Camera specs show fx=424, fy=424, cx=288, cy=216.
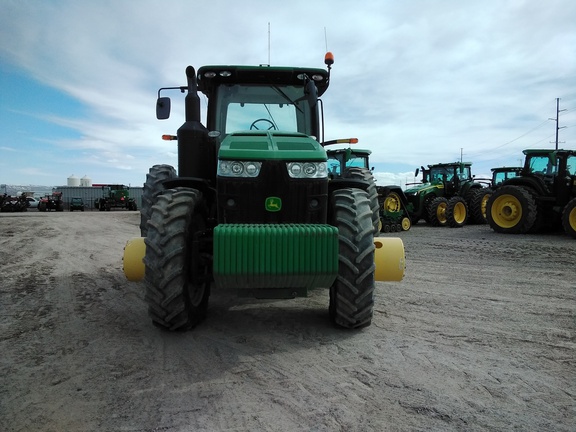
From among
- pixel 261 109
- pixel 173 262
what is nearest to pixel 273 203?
pixel 173 262

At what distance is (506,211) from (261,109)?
36.6 ft

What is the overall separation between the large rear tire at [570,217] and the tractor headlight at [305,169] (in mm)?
10689

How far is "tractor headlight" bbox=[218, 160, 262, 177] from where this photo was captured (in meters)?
3.68

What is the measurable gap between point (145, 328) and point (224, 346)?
0.95m

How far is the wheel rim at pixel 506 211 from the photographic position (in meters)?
13.0

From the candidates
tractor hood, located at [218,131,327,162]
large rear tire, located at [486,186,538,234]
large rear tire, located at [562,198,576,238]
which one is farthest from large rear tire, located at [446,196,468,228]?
tractor hood, located at [218,131,327,162]

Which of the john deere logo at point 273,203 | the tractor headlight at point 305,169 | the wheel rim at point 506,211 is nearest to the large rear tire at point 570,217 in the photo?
the wheel rim at point 506,211

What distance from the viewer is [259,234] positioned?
3178 mm

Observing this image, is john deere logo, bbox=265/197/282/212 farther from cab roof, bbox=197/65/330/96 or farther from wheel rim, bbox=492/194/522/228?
wheel rim, bbox=492/194/522/228

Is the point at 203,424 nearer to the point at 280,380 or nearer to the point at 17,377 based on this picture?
the point at 280,380

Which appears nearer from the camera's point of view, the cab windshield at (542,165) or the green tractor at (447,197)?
the cab windshield at (542,165)

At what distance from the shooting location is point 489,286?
234 inches

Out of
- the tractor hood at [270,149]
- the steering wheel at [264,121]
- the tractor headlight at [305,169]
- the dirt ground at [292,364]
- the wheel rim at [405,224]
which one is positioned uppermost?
the steering wheel at [264,121]

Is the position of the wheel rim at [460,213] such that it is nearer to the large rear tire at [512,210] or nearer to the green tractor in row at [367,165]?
the green tractor in row at [367,165]
